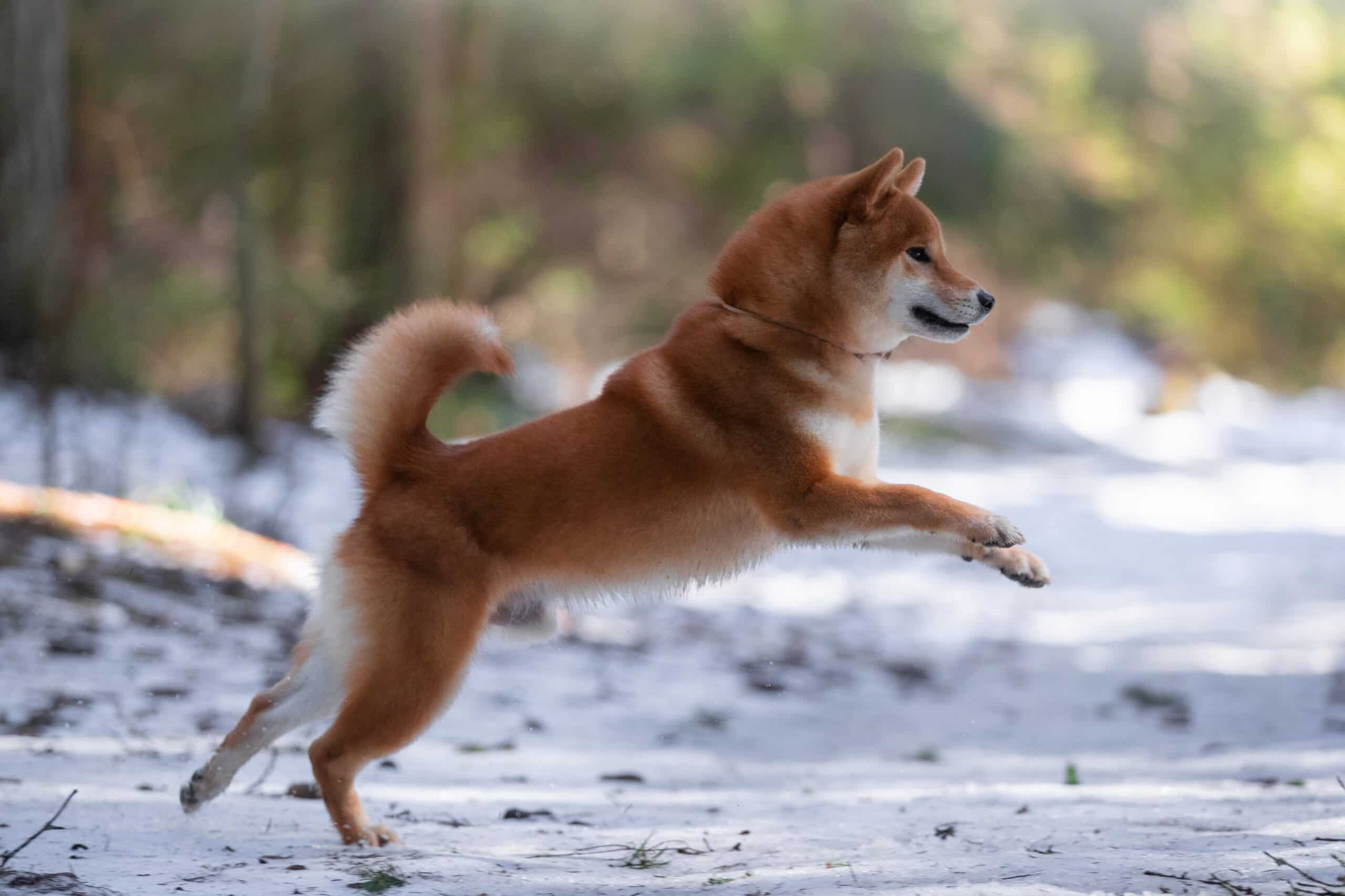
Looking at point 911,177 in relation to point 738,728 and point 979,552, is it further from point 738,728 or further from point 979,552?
point 738,728

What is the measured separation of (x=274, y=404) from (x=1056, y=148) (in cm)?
1370

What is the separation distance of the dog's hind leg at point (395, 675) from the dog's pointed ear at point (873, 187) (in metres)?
1.39

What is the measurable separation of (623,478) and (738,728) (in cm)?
228

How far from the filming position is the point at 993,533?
3188 mm

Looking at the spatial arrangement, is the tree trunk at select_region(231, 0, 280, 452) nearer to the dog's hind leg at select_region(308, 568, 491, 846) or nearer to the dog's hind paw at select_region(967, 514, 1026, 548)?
the dog's hind leg at select_region(308, 568, 491, 846)

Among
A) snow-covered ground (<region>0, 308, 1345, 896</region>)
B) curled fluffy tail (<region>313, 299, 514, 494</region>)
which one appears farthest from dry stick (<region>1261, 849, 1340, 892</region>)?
curled fluffy tail (<region>313, 299, 514, 494</region>)

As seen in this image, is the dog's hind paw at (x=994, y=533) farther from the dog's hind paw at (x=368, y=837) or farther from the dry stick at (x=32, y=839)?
the dry stick at (x=32, y=839)

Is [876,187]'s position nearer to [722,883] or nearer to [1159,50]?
[722,883]

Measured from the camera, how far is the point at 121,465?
7.38 m

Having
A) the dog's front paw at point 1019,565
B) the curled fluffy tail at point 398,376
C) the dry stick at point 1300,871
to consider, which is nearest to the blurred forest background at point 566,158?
the curled fluffy tail at point 398,376

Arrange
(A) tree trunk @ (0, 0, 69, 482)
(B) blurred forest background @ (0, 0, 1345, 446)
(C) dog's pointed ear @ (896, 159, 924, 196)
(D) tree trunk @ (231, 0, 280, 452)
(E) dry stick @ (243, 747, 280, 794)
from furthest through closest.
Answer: (B) blurred forest background @ (0, 0, 1345, 446) < (D) tree trunk @ (231, 0, 280, 452) < (A) tree trunk @ (0, 0, 69, 482) < (E) dry stick @ (243, 747, 280, 794) < (C) dog's pointed ear @ (896, 159, 924, 196)

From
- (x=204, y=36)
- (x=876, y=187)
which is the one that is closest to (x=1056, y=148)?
(x=204, y=36)

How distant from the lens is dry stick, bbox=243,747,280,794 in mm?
3730

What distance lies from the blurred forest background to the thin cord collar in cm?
466
